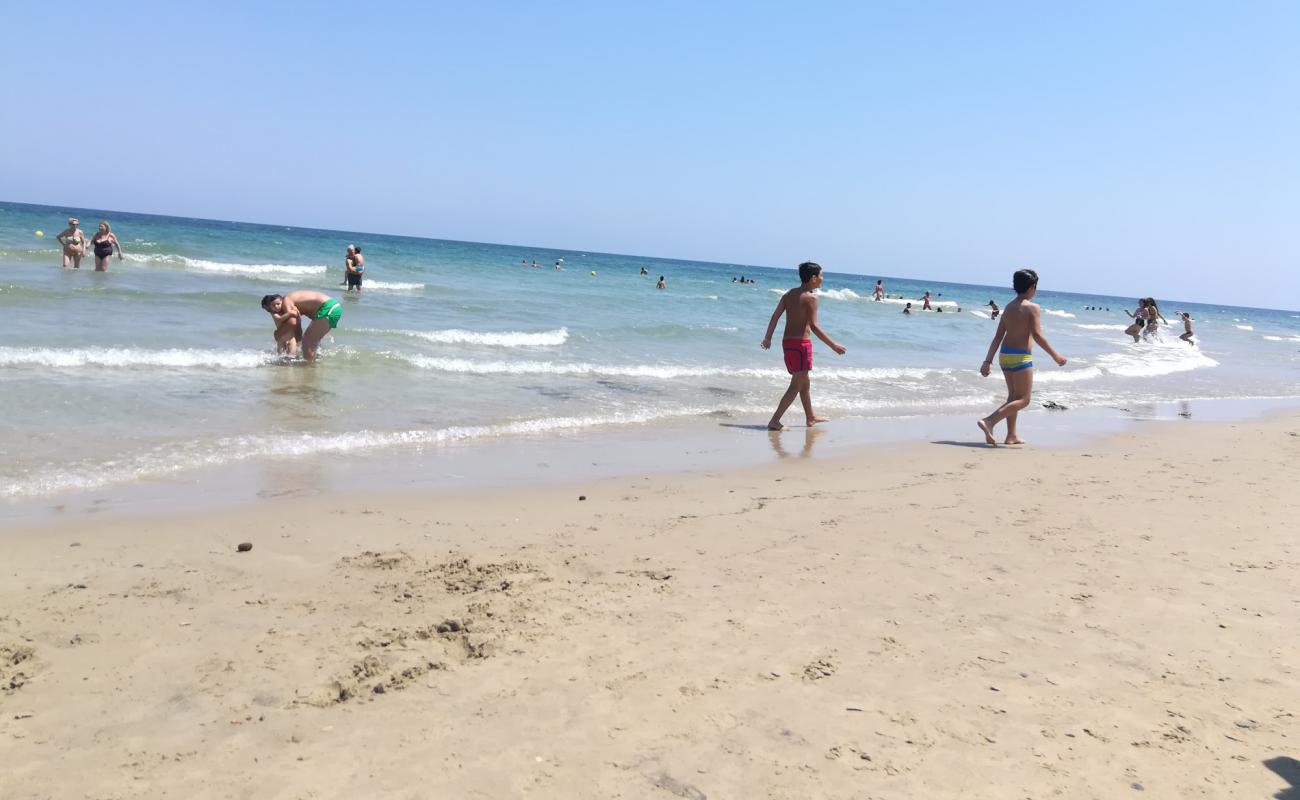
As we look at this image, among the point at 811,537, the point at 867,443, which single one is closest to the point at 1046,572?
the point at 811,537

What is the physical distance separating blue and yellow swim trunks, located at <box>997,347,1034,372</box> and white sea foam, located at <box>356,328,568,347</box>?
8.16 meters

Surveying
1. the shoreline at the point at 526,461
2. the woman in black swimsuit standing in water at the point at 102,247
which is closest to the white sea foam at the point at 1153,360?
the shoreline at the point at 526,461

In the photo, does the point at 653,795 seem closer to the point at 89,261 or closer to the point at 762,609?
the point at 762,609

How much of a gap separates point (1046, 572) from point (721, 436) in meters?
4.25

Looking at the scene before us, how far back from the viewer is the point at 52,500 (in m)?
5.06

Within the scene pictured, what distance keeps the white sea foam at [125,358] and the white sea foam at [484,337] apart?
3604 mm

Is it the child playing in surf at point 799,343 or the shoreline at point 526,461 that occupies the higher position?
the child playing in surf at point 799,343

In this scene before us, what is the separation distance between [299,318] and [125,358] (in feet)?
6.42

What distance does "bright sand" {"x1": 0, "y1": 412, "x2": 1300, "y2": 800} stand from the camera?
2.53 metres

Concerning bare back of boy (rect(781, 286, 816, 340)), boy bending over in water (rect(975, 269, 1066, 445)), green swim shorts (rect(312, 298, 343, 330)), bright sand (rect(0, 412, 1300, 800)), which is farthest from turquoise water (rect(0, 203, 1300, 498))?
bright sand (rect(0, 412, 1300, 800))

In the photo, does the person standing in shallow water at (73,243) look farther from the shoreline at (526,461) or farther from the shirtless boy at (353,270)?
the shoreline at (526,461)

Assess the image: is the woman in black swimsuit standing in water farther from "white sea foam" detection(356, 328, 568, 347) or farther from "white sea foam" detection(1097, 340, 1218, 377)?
"white sea foam" detection(1097, 340, 1218, 377)

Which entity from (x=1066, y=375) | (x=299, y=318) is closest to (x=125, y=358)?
(x=299, y=318)

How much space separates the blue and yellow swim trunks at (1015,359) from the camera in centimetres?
880
